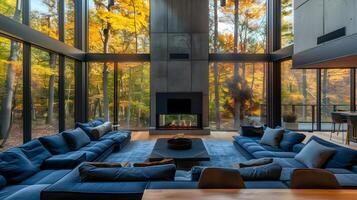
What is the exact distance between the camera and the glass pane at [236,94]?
31.8 ft

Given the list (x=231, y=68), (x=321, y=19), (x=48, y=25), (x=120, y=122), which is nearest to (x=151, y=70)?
(x=120, y=122)

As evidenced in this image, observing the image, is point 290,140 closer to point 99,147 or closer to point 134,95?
point 99,147

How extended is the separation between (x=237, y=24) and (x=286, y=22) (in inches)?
66.3

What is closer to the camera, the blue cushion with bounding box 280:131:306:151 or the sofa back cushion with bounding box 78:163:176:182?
the sofa back cushion with bounding box 78:163:176:182

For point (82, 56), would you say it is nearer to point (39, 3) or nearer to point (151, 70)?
point (151, 70)

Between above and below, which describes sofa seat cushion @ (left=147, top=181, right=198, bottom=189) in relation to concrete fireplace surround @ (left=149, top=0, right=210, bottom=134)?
below

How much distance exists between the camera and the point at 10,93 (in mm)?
4996

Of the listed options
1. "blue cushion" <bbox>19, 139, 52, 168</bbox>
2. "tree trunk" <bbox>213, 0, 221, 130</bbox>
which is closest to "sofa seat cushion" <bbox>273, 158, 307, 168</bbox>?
"blue cushion" <bbox>19, 139, 52, 168</bbox>

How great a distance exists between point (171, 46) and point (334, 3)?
5.53 meters

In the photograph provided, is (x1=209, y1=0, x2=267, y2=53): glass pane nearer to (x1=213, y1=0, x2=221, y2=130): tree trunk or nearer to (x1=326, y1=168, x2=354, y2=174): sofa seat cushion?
(x1=213, y1=0, x2=221, y2=130): tree trunk

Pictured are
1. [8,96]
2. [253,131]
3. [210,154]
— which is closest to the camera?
[8,96]

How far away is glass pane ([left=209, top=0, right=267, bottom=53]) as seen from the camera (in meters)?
9.73

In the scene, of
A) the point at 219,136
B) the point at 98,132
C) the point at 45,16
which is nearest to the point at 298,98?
the point at 219,136

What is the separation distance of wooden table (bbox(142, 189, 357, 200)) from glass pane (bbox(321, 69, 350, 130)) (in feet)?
26.8
